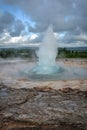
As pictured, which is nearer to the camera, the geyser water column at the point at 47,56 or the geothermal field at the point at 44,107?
the geothermal field at the point at 44,107

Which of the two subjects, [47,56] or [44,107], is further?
[47,56]

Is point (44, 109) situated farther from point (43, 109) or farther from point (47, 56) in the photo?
point (47, 56)

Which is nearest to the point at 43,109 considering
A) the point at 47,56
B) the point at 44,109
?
the point at 44,109

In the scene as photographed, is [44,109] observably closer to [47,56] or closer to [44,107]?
[44,107]

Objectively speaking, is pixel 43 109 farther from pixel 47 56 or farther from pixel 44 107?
pixel 47 56

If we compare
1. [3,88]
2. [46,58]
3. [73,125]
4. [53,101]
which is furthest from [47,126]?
[46,58]

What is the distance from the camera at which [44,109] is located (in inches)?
303

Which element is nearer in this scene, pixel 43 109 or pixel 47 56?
pixel 43 109

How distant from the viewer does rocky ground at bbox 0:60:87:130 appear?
6469mm

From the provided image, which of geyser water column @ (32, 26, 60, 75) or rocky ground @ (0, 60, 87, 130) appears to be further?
geyser water column @ (32, 26, 60, 75)

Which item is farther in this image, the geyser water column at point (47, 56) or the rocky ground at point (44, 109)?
the geyser water column at point (47, 56)

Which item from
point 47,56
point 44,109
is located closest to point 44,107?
point 44,109

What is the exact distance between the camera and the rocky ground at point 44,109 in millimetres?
6469

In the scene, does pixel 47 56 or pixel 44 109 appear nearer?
pixel 44 109
